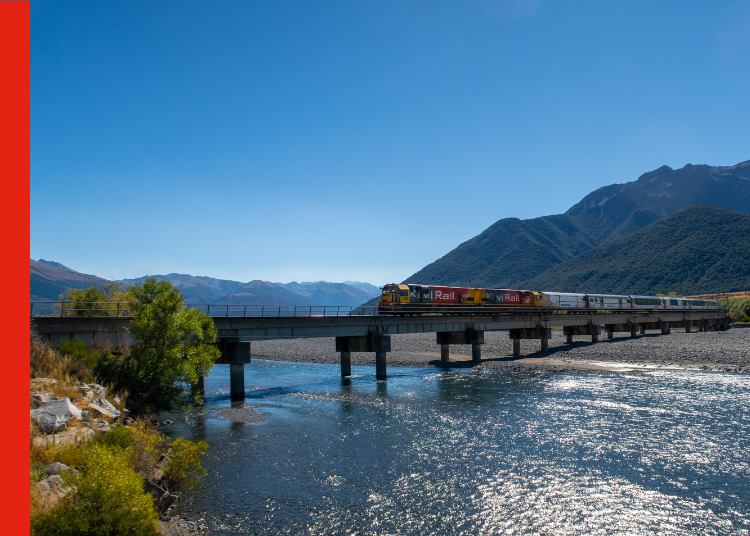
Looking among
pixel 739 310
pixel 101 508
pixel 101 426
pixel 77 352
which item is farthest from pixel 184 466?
pixel 739 310

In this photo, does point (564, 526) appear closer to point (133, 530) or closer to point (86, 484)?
point (133, 530)

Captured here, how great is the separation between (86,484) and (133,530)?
4.94ft

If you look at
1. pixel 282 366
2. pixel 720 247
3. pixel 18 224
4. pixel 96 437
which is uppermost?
pixel 720 247

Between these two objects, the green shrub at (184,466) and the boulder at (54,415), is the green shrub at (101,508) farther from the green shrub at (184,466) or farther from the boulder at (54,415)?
the green shrub at (184,466)

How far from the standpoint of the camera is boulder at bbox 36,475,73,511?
10586 mm

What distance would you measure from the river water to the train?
17234mm

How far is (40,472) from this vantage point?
39.1 ft

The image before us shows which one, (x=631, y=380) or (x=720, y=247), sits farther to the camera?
(x=720, y=247)

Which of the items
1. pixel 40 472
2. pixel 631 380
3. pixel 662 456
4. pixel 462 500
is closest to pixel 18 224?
pixel 40 472

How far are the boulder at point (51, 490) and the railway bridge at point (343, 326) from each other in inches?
701

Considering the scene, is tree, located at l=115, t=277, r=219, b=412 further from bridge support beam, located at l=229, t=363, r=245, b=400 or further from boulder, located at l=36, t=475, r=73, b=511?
boulder, located at l=36, t=475, r=73, b=511

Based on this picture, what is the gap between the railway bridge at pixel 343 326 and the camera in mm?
29547

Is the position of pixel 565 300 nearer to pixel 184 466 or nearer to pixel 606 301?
pixel 606 301

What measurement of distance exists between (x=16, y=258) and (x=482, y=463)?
62.7ft
